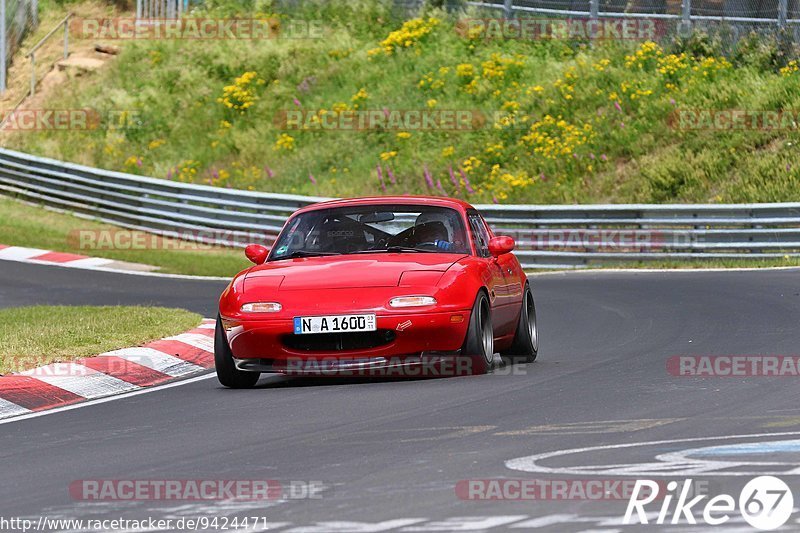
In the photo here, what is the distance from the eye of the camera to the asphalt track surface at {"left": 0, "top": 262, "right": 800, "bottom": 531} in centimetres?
570

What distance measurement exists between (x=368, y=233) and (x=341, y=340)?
4.85ft

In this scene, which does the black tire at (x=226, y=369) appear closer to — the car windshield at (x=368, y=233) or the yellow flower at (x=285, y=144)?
the car windshield at (x=368, y=233)

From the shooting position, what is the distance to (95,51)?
3916cm

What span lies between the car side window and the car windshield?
0.18 m

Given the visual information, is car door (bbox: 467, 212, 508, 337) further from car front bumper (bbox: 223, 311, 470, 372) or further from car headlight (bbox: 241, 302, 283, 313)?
car headlight (bbox: 241, 302, 283, 313)

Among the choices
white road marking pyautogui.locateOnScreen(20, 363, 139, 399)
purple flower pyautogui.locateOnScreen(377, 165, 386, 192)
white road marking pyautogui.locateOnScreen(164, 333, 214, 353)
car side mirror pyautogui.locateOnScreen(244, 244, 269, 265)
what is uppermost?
car side mirror pyautogui.locateOnScreen(244, 244, 269, 265)

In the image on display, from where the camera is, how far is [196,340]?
1262 centimetres

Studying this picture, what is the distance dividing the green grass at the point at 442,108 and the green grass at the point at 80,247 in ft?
10.7

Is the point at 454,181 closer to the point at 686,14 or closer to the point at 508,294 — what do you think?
the point at 686,14

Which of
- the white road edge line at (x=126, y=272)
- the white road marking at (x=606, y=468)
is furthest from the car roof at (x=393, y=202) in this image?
the white road edge line at (x=126, y=272)

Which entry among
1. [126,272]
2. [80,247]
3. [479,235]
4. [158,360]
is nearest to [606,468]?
[479,235]

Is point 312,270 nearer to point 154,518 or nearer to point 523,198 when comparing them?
point 154,518

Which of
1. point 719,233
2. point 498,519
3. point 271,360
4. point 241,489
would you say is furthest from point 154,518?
point 719,233

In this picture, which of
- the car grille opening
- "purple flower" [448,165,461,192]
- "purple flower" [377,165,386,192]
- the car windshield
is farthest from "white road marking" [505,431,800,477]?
"purple flower" [377,165,386,192]
